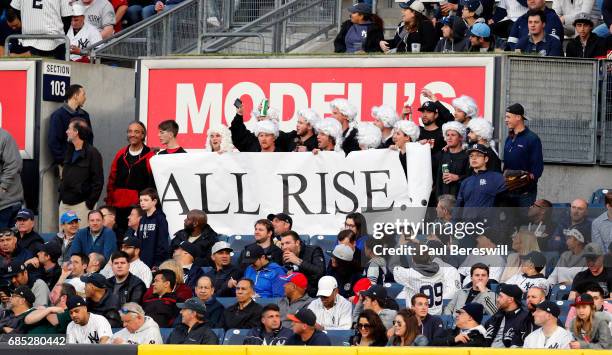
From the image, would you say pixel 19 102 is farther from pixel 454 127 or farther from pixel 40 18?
pixel 454 127

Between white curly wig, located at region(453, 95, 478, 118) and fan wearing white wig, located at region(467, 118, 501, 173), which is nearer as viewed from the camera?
fan wearing white wig, located at region(467, 118, 501, 173)

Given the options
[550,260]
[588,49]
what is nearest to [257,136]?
[588,49]

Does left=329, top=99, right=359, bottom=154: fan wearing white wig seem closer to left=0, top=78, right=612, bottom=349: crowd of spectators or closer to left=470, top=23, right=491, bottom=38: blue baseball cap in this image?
left=0, top=78, right=612, bottom=349: crowd of spectators

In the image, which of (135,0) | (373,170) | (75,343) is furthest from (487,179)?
(135,0)

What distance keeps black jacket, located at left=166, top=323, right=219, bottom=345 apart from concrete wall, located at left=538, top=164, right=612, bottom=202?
17.2 feet

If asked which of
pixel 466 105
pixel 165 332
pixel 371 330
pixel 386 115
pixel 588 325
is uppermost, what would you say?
pixel 466 105

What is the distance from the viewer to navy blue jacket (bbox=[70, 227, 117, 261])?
18.0m

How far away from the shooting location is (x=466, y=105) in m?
17.8

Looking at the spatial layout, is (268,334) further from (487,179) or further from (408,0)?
(408,0)

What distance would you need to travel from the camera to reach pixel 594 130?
1917cm

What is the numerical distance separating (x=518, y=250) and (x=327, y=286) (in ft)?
5.81

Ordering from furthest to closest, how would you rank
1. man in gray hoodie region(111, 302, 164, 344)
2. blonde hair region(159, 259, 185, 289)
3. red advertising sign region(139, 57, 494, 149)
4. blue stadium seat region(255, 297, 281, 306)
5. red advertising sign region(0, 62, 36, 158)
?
1. red advertising sign region(0, 62, 36, 158)
2. red advertising sign region(139, 57, 494, 149)
3. blonde hair region(159, 259, 185, 289)
4. blue stadium seat region(255, 297, 281, 306)
5. man in gray hoodie region(111, 302, 164, 344)

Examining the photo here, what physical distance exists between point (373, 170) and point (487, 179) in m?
1.56

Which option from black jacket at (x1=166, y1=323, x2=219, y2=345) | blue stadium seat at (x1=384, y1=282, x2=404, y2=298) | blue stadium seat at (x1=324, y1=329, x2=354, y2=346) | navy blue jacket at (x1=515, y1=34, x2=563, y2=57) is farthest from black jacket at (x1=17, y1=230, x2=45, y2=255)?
navy blue jacket at (x1=515, y1=34, x2=563, y2=57)
